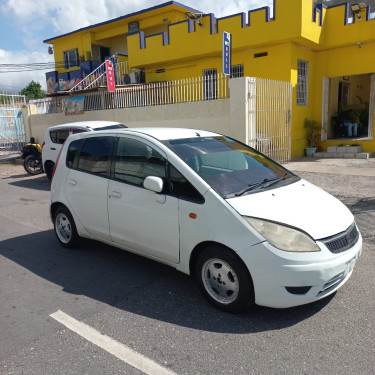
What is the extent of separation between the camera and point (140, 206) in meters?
3.77

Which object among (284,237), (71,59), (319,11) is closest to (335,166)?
(319,11)

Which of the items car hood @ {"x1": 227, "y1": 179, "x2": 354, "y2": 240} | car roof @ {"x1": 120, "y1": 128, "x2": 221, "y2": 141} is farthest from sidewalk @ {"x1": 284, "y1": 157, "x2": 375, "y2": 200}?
car roof @ {"x1": 120, "y1": 128, "x2": 221, "y2": 141}

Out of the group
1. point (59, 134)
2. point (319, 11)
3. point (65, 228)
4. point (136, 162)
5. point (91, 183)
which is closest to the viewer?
point (136, 162)

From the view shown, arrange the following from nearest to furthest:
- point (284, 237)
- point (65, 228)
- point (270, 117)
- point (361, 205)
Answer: point (284, 237) < point (65, 228) < point (361, 205) < point (270, 117)

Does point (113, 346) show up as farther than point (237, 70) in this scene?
No

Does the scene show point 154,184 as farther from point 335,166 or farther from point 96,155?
point 335,166

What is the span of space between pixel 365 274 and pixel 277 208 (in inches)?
64.8

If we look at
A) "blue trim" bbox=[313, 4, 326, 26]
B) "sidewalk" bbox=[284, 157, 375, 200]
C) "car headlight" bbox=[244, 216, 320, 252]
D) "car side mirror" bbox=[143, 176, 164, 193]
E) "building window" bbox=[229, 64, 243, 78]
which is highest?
"blue trim" bbox=[313, 4, 326, 26]

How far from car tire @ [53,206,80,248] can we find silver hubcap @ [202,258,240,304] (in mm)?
2306

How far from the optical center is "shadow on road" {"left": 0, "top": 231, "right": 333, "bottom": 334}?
3.14 metres

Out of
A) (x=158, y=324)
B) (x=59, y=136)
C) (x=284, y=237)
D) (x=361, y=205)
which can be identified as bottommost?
(x=158, y=324)

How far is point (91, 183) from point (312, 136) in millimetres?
11404

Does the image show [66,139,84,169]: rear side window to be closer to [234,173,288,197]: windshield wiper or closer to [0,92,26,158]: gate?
[234,173,288,197]: windshield wiper

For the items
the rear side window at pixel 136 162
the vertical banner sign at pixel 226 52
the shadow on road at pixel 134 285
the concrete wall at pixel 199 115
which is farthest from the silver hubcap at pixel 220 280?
the vertical banner sign at pixel 226 52
